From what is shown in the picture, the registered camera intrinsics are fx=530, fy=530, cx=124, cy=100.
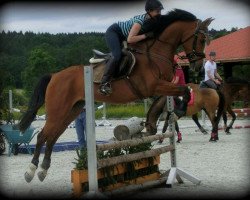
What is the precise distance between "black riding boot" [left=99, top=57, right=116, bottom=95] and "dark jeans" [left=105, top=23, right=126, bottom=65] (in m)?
0.07

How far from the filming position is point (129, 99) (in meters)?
6.50

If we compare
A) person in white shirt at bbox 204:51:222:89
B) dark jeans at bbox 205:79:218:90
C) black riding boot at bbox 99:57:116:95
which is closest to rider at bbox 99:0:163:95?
black riding boot at bbox 99:57:116:95

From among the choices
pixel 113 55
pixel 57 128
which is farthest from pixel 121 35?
pixel 57 128

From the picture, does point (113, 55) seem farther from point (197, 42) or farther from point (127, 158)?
point (127, 158)

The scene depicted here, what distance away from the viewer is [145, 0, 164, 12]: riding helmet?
6.38m

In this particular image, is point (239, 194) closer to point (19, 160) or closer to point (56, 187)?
point (56, 187)

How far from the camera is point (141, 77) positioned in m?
6.52

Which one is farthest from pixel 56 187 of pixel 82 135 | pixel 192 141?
pixel 192 141

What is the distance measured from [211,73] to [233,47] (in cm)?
1209

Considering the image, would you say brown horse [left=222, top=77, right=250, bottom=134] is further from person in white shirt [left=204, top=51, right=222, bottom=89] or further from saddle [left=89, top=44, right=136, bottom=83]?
saddle [left=89, top=44, right=136, bottom=83]

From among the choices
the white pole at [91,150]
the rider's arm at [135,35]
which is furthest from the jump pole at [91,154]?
the rider's arm at [135,35]

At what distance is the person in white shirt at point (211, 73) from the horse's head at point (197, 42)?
6424 millimetres

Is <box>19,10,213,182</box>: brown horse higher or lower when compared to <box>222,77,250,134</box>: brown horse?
higher

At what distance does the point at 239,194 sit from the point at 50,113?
257 centimetres
